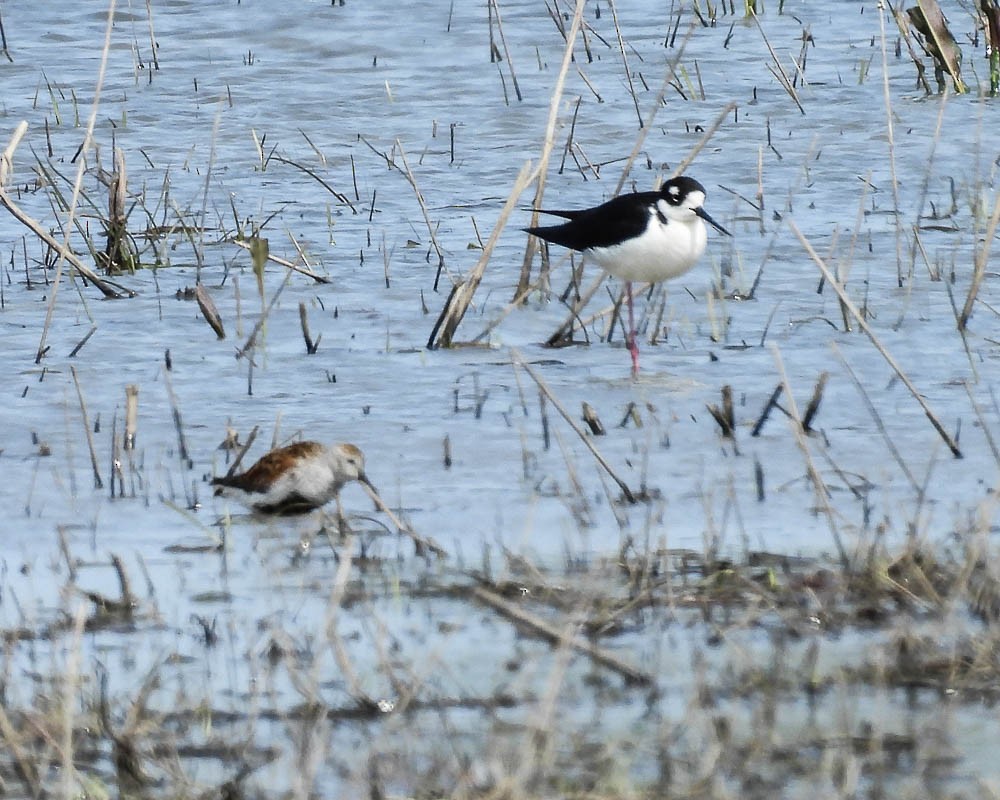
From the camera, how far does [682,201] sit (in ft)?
27.0

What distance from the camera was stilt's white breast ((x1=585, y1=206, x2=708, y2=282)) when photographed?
7918 millimetres

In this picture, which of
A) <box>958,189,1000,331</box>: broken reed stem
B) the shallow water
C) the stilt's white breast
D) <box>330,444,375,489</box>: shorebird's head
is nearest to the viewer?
the shallow water

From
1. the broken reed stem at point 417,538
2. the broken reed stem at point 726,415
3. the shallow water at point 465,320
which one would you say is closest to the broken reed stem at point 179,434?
the shallow water at point 465,320

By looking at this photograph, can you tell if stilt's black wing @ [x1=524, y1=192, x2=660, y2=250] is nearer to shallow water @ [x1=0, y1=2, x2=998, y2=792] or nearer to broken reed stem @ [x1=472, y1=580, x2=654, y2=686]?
shallow water @ [x1=0, y1=2, x2=998, y2=792]

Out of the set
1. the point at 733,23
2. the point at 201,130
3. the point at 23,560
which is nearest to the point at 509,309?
the point at 23,560

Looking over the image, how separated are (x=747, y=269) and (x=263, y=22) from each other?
718 centimetres

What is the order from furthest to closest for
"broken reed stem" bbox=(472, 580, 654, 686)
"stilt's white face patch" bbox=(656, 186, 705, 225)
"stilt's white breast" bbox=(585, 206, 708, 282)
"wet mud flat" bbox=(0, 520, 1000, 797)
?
"stilt's white face patch" bbox=(656, 186, 705, 225) → "stilt's white breast" bbox=(585, 206, 708, 282) → "broken reed stem" bbox=(472, 580, 654, 686) → "wet mud flat" bbox=(0, 520, 1000, 797)

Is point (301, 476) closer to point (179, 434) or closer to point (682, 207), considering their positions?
point (179, 434)

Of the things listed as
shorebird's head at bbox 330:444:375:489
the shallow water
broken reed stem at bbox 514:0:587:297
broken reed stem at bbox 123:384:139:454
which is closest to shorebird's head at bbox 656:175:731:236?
the shallow water

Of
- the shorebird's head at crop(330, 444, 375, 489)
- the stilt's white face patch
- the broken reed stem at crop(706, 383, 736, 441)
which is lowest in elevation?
the broken reed stem at crop(706, 383, 736, 441)

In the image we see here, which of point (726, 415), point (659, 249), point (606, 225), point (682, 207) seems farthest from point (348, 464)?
point (682, 207)

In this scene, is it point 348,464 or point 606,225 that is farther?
point 606,225

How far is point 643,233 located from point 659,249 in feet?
0.31

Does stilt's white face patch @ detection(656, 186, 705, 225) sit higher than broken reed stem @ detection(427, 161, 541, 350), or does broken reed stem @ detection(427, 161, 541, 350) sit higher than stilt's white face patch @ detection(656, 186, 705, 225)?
stilt's white face patch @ detection(656, 186, 705, 225)
